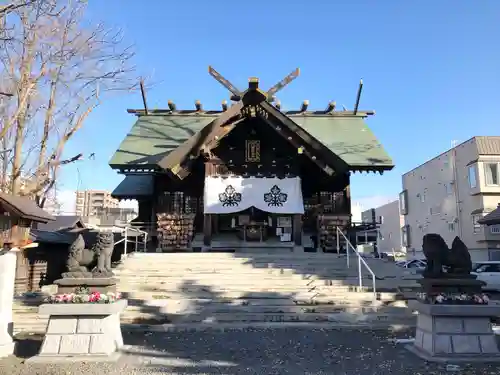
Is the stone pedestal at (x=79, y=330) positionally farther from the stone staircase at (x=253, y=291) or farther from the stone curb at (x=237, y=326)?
the stone staircase at (x=253, y=291)

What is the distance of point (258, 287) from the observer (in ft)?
34.7

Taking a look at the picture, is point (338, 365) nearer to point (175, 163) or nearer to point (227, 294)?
point (227, 294)

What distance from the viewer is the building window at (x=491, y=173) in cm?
2841

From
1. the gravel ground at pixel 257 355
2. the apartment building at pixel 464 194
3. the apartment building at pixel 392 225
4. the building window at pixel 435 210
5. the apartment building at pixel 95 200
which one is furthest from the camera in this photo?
the apartment building at pixel 95 200

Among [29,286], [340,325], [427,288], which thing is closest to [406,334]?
[340,325]

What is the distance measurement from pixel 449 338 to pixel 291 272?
17.7 feet

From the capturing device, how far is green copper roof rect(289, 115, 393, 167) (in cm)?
1597

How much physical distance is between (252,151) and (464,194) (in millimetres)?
21283

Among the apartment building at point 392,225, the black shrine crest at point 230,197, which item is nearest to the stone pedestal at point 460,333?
the black shrine crest at point 230,197

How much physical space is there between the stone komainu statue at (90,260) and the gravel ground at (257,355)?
4.74ft

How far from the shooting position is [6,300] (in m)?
7.23

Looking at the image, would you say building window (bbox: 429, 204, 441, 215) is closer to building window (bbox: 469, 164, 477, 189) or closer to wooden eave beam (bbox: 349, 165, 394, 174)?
building window (bbox: 469, 164, 477, 189)

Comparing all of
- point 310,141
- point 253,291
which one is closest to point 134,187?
point 310,141

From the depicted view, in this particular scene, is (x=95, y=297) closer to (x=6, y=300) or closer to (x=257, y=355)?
(x=6, y=300)
